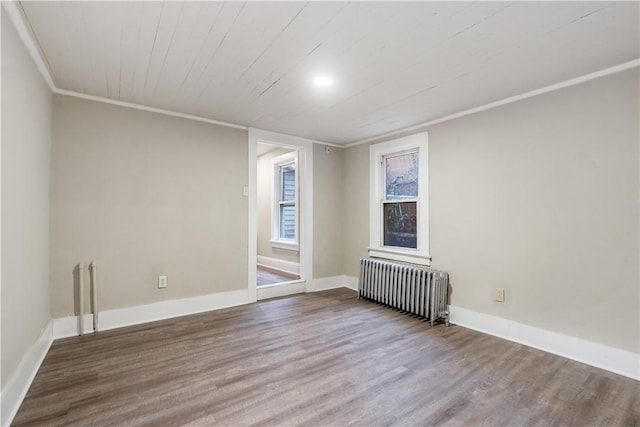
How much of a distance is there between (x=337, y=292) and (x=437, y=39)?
11.4 ft

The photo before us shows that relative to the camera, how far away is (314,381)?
2119mm

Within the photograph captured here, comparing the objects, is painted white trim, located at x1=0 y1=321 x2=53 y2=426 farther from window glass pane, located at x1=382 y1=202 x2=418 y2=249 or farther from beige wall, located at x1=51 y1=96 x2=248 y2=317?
window glass pane, located at x1=382 y1=202 x2=418 y2=249

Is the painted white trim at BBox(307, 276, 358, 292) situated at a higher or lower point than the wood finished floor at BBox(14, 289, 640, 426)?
higher

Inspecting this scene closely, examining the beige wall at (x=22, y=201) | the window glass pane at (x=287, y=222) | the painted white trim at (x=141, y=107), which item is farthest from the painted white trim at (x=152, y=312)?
the window glass pane at (x=287, y=222)

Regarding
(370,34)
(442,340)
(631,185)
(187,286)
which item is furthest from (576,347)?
(187,286)

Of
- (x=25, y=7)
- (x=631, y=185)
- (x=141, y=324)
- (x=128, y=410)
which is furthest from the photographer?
(x=141, y=324)

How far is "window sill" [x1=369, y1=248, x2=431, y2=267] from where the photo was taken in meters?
3.67

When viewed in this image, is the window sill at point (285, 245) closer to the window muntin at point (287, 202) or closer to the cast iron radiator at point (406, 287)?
the window muntin at point (287, 202)

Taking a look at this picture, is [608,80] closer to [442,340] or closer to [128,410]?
[442,340]

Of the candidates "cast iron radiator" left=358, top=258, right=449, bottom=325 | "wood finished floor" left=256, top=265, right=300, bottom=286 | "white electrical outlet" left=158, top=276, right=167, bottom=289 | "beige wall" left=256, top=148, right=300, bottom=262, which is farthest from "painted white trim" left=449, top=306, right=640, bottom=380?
"beige wall" left=256, top=148, right=300, bottom=262

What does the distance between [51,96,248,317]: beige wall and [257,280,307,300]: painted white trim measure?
0.32 m

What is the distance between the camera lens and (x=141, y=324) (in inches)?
125

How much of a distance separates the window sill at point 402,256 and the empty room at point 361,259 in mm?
36

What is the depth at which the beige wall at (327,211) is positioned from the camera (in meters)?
4.65
